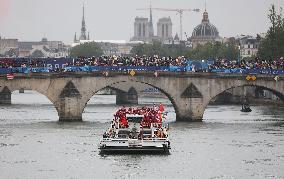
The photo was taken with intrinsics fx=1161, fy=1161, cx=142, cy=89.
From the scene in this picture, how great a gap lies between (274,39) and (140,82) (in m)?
48.2

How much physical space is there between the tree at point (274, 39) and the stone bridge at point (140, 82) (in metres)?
40.6

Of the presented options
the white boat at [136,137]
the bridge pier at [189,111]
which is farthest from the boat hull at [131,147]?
the bridge pier at [189,111]

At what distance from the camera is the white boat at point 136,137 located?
288ft

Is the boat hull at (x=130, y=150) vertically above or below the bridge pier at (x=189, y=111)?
below

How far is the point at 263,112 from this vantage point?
449ft

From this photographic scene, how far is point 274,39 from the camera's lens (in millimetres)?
161875

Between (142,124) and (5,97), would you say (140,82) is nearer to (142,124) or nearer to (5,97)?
(142,124)

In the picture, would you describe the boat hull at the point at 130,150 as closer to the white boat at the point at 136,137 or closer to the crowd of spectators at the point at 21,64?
the white boat at the point at 136,137

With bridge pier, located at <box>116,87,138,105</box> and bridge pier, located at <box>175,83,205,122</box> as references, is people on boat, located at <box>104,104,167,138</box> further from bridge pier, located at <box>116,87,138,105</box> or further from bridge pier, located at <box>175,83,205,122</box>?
bridge pier, located at <box>116,87,138,105</box>

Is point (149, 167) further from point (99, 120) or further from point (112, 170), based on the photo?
point (99, 120)

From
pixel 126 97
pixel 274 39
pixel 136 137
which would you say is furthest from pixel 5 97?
pixel 136 137

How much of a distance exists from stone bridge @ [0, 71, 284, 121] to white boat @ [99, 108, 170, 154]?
75.9 ft

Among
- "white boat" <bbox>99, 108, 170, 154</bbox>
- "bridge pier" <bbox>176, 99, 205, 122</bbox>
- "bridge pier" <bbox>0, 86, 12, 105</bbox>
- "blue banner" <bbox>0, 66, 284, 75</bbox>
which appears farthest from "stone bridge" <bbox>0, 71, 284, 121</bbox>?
"bridge pier" <bbox>0, 86, 12, 105</bbox>

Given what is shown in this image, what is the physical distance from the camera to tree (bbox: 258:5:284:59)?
160500 millimetres
